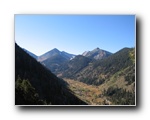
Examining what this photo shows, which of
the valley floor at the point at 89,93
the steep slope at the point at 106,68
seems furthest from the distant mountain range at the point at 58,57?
the valley floor at the point at 89,93

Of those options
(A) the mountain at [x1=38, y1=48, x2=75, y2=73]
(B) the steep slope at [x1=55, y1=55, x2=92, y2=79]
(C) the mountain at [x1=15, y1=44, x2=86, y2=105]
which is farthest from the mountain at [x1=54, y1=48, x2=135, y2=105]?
(C) the mountain at [x1=15, y1=44, x2=86, y2=105]

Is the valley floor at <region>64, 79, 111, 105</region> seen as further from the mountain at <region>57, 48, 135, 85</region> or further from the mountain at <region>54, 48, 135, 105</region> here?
the mountain at <region>57, 48, 135, 85</region>

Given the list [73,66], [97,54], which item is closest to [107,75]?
[97,54]

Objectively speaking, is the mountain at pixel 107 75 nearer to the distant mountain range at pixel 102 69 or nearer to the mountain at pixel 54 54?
the distant mountain range at pixel 102 69

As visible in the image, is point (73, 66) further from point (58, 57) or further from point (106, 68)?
point (106, 68)
